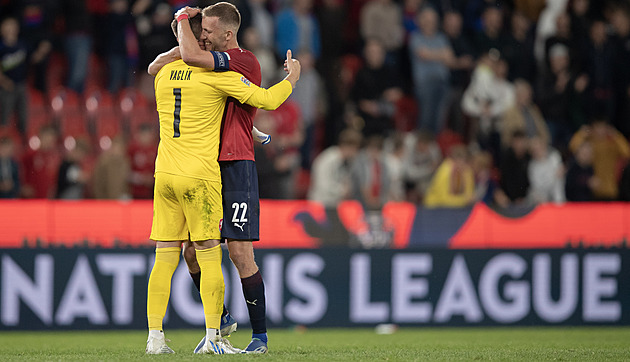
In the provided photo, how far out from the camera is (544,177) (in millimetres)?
13625

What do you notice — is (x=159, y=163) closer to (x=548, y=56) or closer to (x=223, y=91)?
(x=223, y=91)

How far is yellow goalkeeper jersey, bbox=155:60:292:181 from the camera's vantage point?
659cm

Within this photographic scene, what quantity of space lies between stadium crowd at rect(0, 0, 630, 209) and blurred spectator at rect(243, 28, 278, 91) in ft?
0.12

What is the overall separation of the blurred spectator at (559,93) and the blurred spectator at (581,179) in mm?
1263

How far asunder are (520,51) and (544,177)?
2.75 metres

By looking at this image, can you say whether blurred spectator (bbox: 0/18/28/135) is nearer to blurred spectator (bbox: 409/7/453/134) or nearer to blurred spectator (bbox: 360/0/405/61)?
blurred spectator (bbox: 360/0/405/61)

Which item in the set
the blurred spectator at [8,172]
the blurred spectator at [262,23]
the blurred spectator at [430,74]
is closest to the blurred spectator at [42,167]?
the blurred spectator at [8,172]

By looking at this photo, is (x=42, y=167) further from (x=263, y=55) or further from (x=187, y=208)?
(x=187, y=208)

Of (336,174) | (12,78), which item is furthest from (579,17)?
(12,78)

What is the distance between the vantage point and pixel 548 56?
50.8 ft

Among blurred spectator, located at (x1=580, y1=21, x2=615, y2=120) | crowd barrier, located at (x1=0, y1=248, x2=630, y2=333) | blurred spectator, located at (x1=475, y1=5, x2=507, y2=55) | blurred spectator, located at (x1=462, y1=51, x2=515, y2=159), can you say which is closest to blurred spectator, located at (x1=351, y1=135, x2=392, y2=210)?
crowd barrier, located at (x1=0, y1=248, x2=630, y2=333)

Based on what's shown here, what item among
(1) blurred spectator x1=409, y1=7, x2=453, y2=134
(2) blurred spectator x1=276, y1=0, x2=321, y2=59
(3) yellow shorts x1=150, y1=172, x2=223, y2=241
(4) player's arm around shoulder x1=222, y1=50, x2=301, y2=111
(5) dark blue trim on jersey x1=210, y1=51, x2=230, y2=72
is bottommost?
(3) yellow shorts x1=150, y1=172, x2=223, y2=241

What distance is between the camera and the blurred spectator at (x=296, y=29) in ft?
47.9

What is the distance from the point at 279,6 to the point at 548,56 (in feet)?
15.0
